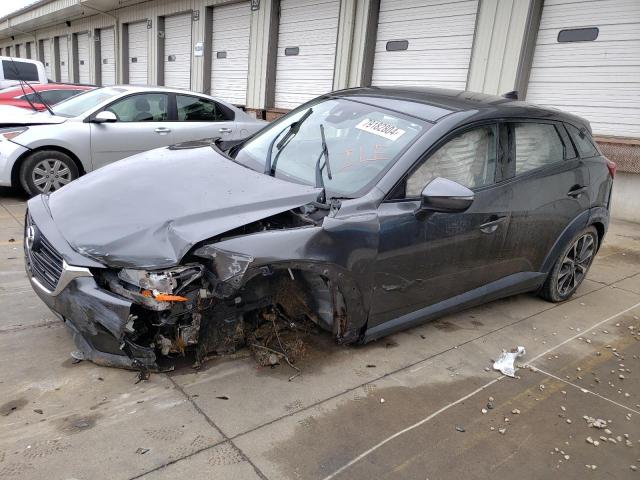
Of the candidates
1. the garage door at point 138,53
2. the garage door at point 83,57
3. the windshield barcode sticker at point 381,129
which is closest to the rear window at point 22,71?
the garage door at point 138,53

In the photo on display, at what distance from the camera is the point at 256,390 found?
2.79 m

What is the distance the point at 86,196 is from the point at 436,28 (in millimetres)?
8697

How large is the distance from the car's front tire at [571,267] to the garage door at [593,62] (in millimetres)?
4336

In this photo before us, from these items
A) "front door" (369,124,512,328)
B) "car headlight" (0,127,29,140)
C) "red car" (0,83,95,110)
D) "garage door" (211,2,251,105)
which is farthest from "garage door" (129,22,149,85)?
"front door" (369,124,512,328)

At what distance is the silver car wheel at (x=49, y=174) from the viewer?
6.35 m

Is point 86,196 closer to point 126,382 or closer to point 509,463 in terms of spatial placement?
point 126,382

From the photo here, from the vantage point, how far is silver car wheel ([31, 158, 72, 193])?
6352mm

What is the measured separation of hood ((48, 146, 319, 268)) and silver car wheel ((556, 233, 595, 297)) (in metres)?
2.69

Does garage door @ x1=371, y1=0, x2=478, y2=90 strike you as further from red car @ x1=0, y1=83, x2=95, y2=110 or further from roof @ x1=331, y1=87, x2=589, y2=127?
red car @ x1=0, y1=83, x2=95, y2=110

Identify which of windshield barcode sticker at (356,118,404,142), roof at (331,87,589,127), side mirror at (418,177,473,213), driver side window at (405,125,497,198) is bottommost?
side mirror at (418,177,473,213)

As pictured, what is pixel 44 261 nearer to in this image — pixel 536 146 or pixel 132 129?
pixel 536 146

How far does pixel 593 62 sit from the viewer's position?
7.99m

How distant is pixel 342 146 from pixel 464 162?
2.70 feet

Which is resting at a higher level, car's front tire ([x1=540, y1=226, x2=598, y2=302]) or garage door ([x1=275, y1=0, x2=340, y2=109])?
garage door ([x1=275, y1=0, x2=340, y2=109])
